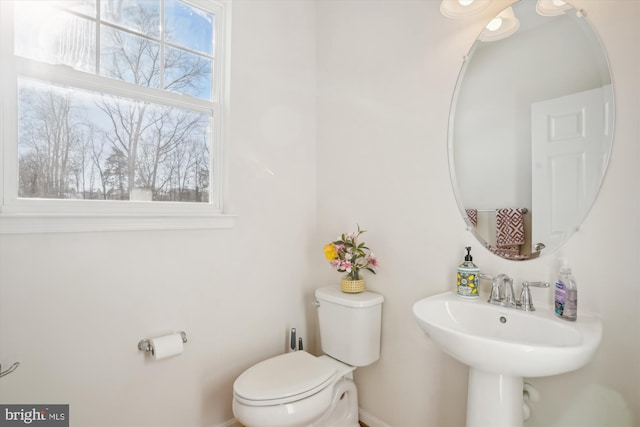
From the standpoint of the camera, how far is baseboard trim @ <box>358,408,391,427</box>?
6.05 feet

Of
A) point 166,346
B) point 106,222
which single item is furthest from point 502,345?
point 106,222

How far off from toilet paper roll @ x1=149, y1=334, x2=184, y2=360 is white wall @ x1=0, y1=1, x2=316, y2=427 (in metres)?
0.08

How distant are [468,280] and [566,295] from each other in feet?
1.10

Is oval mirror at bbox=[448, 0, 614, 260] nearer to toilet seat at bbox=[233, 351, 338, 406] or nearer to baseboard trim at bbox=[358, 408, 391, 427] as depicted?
toilet seat at bbox=[233, 351, 338, 406]

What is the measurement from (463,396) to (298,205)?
4.46 ft

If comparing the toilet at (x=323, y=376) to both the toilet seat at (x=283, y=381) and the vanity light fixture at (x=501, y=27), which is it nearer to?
the toilet seat at (x=283, y=381)

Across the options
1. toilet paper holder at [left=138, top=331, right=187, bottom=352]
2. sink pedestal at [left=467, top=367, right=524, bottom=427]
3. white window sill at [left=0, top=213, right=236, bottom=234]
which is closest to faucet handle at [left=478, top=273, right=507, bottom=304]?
sink pedestal at [left=467, top=367, right=524, bottom=427]

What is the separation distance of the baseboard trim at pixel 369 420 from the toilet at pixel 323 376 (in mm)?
75

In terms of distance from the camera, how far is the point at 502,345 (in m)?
0.97

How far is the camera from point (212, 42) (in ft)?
6.13

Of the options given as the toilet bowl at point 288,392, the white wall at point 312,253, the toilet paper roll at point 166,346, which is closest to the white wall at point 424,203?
the white wall at point 312,253

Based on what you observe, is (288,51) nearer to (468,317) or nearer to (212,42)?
(212,42)

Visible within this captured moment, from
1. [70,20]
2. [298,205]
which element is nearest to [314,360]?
[298,205]

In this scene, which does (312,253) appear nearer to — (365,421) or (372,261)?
(372,261)
